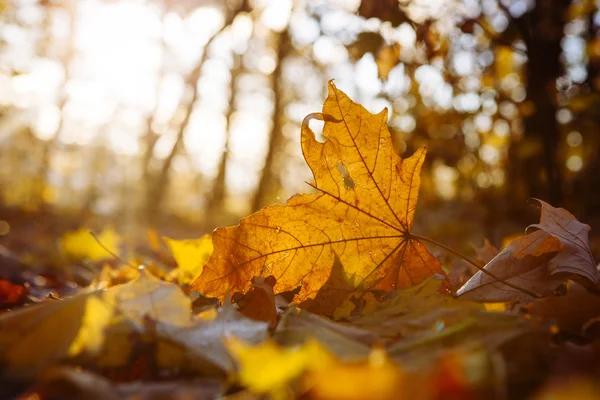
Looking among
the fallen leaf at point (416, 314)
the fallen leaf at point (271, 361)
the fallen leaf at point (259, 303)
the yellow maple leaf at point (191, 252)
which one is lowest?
the yellow maple leaf at point (191, 252)

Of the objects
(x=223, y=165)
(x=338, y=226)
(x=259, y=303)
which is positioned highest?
(x=338, y=226)

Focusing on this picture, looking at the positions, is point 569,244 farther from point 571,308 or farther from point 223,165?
point 223,165

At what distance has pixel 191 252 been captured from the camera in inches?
59.8

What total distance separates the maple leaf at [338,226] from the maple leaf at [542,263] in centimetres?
14

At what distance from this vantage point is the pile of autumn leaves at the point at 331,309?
1.75 ft

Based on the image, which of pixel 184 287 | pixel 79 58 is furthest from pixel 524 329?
pixel 79 58

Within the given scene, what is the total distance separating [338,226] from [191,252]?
1.90ft

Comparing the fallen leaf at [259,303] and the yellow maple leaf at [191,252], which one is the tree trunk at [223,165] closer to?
the yellow maple leaf at [191,252]

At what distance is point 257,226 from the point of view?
1101 mm

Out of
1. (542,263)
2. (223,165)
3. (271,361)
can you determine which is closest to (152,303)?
(271,361)

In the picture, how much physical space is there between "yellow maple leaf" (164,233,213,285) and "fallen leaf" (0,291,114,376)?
680mm

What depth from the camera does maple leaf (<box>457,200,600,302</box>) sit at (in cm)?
102

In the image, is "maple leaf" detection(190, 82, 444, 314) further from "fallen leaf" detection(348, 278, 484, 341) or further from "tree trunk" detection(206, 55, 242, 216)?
"tree trunk" detection(206, 55, 242, 216)

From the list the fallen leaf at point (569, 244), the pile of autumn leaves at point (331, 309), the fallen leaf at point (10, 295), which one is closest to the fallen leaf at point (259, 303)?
the pile of autumn leaves at point (331, 309)
